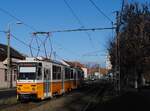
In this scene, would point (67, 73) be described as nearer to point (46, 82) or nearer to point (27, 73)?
point (46, 82)

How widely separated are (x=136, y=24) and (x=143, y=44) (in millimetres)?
2611

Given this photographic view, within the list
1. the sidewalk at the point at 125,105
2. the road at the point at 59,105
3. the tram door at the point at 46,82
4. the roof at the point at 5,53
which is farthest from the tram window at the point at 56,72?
the roof at the point at 5,53

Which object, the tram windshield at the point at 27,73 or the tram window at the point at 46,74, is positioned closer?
the tram windshield at the point at 27,73

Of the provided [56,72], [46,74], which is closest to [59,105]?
[46,74]

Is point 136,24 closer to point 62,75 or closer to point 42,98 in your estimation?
point 62,75

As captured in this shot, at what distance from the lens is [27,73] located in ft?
106

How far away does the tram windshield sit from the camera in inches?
1265

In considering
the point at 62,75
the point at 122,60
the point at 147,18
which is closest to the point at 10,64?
the point at 122,60

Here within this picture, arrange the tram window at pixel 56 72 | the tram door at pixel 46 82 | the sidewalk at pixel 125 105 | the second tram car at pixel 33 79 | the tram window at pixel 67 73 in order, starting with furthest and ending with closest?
1. the tram window at pixel 67 73
2. the tram window at pixel 56 72
3. the tram door at pixel 46 82
4. the second tram car at pixel 33 79
5. the sidewalk at pixel 125 105

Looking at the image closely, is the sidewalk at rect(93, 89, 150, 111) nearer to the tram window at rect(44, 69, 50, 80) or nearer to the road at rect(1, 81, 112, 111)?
the road at rect(1, 81, 112, 111)

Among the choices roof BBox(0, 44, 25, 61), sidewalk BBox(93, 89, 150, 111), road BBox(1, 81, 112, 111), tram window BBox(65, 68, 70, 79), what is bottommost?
road BBox(1, 81, 112, 111)

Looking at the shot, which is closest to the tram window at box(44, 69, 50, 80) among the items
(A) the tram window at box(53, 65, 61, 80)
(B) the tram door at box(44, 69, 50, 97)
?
(B) the tram door at box(44, 69, 50, 97)

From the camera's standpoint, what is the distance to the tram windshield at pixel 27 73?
32125 millimetres

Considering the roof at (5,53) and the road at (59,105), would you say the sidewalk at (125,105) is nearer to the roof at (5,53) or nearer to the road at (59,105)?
the road at (59,105)
